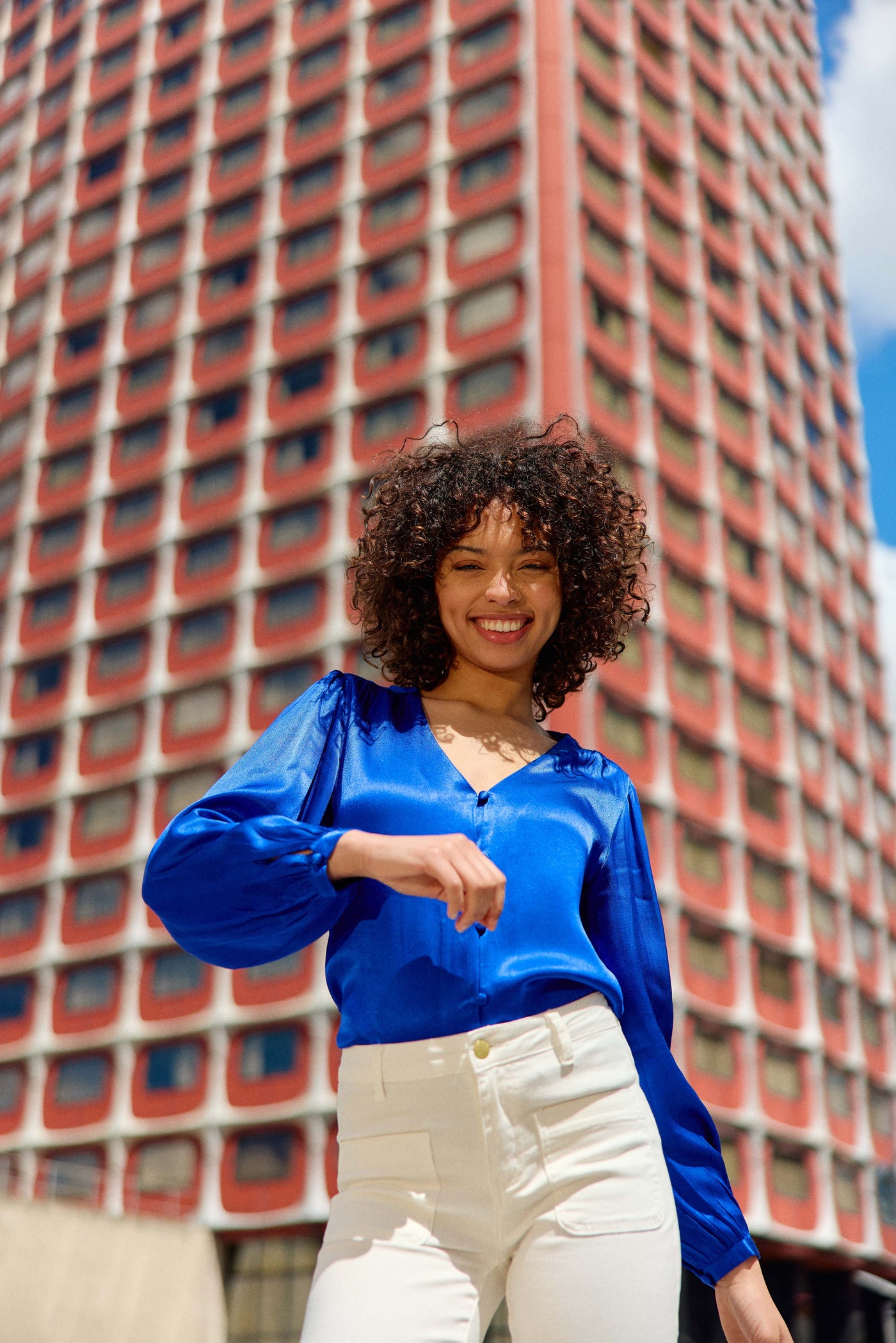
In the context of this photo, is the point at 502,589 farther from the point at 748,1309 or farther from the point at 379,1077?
the point at 748,1309

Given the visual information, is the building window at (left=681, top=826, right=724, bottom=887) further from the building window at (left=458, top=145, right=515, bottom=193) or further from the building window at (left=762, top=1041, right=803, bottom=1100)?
the building window at (left=458, top=145, right=515, bottom=193)

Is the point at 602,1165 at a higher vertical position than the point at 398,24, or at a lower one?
lower

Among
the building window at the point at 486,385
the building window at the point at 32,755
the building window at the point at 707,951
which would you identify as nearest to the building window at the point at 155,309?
the building window at the point at 486,385

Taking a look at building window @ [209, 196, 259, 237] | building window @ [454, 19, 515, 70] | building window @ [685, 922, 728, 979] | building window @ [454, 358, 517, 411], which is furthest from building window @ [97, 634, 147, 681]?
building window @ [454, 19, 515, 70]

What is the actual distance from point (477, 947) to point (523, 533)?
2.40 ft

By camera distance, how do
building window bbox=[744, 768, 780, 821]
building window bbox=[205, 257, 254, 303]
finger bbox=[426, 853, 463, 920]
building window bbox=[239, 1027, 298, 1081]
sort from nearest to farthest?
finger bbox=[426, 853, 463, 920]
building window bbox=[239, 1027, 298, 1081]
building window bbox=[744, 768, 780, 821]
building window bbox=[205, 257, 254, 303]

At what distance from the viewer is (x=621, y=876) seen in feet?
7.39

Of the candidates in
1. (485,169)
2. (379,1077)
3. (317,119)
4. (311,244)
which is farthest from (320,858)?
(317,119)

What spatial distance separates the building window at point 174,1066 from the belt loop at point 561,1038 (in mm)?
30680

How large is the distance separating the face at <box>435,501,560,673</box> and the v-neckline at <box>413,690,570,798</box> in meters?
0.13

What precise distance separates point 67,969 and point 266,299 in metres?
18.5

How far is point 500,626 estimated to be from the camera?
7.63 feet

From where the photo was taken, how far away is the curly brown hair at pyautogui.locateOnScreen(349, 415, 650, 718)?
2379 mm

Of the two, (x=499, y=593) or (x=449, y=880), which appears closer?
(x=449, y=880)
